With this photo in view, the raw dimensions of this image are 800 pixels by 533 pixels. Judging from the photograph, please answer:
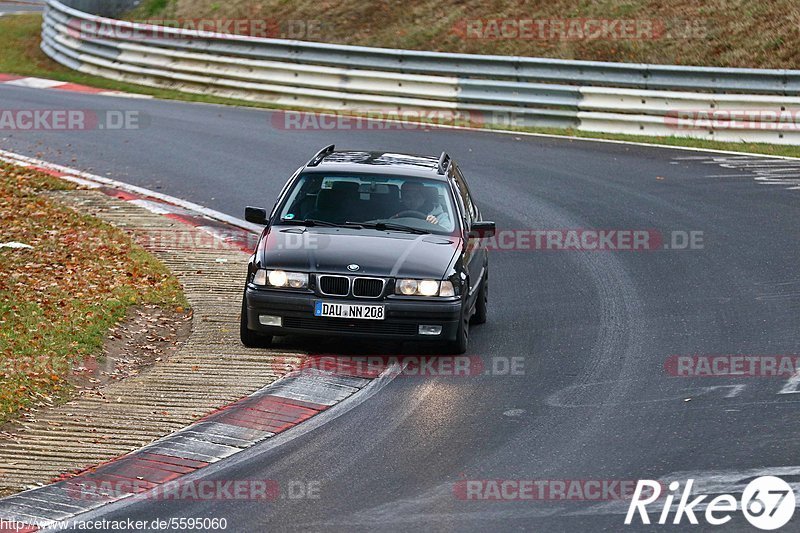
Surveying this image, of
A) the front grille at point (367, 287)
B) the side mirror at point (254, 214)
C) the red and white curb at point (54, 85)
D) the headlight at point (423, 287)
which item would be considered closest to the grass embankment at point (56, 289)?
the side mirror at point (254, 214)

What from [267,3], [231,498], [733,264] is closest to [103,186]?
[733,264]

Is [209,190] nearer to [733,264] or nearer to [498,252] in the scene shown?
[498,252]

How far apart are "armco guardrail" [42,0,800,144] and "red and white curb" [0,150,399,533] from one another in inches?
510

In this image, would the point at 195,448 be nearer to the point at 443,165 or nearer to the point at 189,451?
the point at 189,451

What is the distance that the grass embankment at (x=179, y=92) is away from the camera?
22453 mm

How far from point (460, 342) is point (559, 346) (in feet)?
3.18

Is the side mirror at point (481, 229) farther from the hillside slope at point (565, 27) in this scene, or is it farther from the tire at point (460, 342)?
the hillside slope at point (565, 27)

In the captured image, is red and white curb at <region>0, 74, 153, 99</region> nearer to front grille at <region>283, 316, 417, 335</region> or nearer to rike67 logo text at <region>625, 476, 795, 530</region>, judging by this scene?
front grille at <region>283, 316, 417, 335</region>

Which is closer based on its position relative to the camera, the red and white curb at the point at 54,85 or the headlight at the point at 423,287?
the headlight at the point at 423,287

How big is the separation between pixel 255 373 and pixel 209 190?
8.23 meters

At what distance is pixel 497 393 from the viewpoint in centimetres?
1045

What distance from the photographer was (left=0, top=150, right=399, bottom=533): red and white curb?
26.2ft

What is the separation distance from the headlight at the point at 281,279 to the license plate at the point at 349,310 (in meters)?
0.25

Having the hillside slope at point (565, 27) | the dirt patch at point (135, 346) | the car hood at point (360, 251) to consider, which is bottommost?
the dirt patch at point (135, 346)
